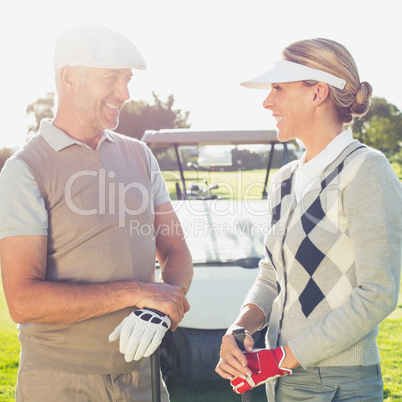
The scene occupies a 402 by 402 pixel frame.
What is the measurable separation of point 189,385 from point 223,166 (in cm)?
271

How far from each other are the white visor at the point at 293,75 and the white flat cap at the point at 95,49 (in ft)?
1.59

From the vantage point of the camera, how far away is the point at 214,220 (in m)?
4.82

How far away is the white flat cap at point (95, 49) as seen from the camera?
204cm

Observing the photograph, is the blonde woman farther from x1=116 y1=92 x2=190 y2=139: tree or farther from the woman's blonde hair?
x1=116 y1=92 x2=190 y2=139: tree

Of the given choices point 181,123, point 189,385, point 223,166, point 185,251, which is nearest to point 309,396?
point 185,251

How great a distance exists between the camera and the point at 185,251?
7.67 feet

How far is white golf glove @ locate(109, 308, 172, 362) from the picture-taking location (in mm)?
1831

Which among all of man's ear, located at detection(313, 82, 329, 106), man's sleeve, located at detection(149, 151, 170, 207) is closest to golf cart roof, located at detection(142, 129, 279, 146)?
man's sleeve, located at detection(149, 151, 170, 207)

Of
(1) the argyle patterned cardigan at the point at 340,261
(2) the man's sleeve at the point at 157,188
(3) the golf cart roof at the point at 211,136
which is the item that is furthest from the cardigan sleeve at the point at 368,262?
(3) the golf cart roof at the point at 211,136

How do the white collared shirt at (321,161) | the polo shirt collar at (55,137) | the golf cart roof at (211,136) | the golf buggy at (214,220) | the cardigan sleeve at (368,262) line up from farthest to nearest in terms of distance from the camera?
the golf cart roof at (211,136), the golf buggy at (214,220), the polo shirt collar at (55,137), the white collared shirt at (321,161), the cardigan sleeve at (368,262)

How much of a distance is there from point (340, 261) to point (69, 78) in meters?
1.20

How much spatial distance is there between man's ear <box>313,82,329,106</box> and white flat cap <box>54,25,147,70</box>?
2.22 ft

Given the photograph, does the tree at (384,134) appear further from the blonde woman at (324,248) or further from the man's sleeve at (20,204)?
the man's sleeve at (20,204)

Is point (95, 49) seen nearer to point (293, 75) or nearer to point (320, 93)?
point (293, 75)
